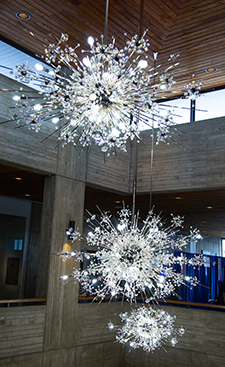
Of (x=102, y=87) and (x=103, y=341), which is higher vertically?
(x=102, y=87)

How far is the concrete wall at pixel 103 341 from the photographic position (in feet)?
21.4

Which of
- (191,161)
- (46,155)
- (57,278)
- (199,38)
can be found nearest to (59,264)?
(57,278)

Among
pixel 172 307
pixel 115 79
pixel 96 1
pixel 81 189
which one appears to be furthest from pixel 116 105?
pixel 172 307

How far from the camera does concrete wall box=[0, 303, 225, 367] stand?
257 inches

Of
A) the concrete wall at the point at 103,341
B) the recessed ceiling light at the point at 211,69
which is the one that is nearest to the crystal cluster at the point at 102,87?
the concrete wall at the point at 103,341

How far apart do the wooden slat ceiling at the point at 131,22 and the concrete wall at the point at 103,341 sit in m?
4.88

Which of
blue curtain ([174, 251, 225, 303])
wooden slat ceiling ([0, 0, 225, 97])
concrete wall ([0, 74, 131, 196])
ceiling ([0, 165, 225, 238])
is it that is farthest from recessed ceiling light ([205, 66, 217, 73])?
blue curtain ([174, 251, 225, 303])

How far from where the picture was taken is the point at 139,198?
9.95 meters

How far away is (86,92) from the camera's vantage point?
10.2 feet

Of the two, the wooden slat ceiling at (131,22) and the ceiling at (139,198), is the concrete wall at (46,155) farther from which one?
the wooden slat ceiling at (131,22)

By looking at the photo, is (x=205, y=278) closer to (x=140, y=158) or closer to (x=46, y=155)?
(x=140, y=158)

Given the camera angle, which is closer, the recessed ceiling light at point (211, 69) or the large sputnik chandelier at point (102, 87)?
the large sputnik chandelier at point (102, 87)

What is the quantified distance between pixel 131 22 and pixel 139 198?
4748mm

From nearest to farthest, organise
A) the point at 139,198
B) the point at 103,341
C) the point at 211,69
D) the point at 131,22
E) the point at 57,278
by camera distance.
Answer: the point at 131,22 → the point at 57,278 → the point at 211,69 → the point at 103,341 → the point at 139,198
